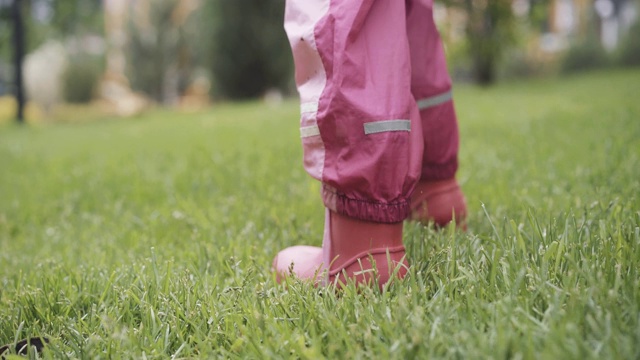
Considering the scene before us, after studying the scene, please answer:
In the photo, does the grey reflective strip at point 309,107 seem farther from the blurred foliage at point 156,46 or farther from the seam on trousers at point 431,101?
the blurred foliage at point 156,46

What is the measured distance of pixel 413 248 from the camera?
1.53m

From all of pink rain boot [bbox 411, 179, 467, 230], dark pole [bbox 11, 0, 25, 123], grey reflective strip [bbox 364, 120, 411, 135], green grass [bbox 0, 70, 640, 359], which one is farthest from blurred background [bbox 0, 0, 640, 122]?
grey reflective strip [bbox 364, 120, 411, 135]

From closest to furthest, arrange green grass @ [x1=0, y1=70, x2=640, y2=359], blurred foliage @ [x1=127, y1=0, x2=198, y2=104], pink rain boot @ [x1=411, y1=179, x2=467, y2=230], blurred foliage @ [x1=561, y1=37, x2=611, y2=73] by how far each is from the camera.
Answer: green grass @ [x1=0, y1=70, x2=640, y2=359] → pink rain boot @ [x1=411, y1=179, x2=467, y2=230] → blurred foliage @ [x1=561, y1=37, x2=611, y2=73] → blurred foliage @ [x1=127, y1=0, x2=198, y2=104]

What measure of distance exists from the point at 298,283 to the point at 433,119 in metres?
0.63

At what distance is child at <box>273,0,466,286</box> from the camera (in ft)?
4.25

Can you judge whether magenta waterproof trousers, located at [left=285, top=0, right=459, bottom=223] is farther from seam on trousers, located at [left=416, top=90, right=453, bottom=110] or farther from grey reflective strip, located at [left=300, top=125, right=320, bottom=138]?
seam on trousers, located at [left=416, top=90, right=453, bottom=110]

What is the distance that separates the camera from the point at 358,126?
129cm

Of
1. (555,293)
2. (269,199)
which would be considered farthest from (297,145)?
(555,293)

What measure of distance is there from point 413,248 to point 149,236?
3.40ft

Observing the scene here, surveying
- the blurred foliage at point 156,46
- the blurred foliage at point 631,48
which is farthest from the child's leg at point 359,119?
the blurred foliage at point 631,48

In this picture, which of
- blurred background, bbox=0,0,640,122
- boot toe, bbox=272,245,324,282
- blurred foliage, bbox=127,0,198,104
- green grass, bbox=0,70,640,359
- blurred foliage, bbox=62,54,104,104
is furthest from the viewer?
blurred foliage, bbox=127,0,198,104

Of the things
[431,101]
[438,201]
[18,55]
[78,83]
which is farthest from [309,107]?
[78,83]

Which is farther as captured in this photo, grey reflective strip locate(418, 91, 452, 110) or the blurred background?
the blurred background

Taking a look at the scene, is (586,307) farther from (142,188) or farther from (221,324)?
(142,188)
